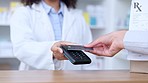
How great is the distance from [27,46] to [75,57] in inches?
25.7

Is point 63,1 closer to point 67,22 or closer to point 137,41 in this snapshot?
point 67,22

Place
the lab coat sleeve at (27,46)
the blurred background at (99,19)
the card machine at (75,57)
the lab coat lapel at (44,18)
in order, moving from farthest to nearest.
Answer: the blurred background at (99,19) < the lab coat lapel at (44,18) < the lab coat sleeve at (27,46) < the card machine at (75,57)

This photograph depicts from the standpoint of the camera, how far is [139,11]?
88 centimetres

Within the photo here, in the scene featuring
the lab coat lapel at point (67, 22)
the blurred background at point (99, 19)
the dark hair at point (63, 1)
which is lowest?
the blurred background at point (99, 19)

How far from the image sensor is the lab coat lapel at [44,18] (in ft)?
5.21

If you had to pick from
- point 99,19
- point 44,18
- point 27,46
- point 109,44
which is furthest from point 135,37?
point 99,19

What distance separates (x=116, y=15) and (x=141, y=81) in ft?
7.55

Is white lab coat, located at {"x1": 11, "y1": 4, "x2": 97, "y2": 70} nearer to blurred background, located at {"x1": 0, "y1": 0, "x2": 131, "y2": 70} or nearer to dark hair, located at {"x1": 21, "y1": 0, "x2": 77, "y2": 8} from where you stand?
dark hair, located at {"x1": 21, "y1": 0, "x2": 77, "y2": 8}

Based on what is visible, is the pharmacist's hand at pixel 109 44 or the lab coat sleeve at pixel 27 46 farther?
the lab coat sleeve at pixel 27 46

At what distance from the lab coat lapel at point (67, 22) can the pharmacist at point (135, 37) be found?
72 centimetres

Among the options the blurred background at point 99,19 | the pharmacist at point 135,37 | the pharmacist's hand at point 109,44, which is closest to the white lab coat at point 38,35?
the pharmacist's hand at point 109,44

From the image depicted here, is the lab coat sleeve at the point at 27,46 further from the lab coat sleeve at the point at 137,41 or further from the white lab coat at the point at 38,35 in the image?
the lab coat sleeve at the point at 137,41

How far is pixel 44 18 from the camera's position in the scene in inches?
64.3

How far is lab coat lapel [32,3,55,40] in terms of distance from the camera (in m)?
1.59
